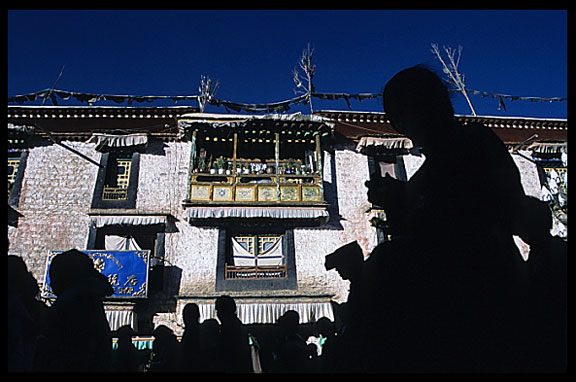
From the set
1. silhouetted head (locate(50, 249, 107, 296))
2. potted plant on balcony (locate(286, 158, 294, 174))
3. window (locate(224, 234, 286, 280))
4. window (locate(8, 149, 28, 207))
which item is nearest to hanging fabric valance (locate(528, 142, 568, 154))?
potted plant on balcony (locate(286, 158, 294, 174))

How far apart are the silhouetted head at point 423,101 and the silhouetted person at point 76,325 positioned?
5.55 feet

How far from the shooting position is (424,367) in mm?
1552

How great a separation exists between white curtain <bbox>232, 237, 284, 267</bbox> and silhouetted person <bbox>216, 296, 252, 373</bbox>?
1097 centimetres

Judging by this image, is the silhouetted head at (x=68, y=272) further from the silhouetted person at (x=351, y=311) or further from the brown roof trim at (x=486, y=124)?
the brown roof trim at (x=486, y=124)

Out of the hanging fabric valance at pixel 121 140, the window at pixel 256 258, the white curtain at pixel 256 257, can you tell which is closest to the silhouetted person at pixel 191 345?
the window at pixel 256 258

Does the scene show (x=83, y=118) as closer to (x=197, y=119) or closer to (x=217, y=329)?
(x=197, y=119)

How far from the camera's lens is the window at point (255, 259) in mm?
12867

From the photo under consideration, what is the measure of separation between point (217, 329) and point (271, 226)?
1055cm

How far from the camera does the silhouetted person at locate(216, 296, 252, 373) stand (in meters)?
2.15

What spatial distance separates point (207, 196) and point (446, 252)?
12.4 meters

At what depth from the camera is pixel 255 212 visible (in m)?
13.5

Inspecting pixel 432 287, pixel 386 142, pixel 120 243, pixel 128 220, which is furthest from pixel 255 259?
pixel 432 287

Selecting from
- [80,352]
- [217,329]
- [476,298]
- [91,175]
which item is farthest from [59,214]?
[476,298]

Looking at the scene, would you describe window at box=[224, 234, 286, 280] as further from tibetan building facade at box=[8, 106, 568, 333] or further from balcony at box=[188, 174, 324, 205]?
balcony at box=[188, 174, 324, 205]
